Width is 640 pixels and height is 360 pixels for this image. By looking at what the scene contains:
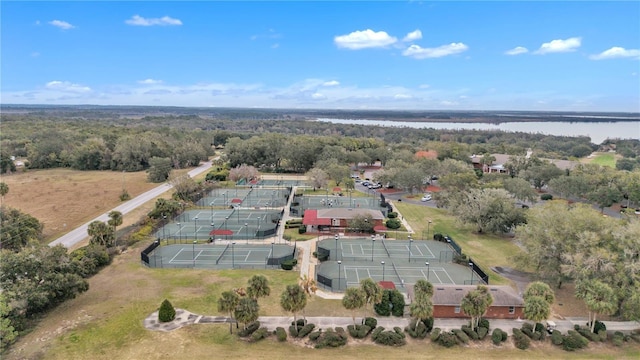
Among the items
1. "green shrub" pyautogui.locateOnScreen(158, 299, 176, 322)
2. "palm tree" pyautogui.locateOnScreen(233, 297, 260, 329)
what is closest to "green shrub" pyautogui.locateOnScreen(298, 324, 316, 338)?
"palm tree" pyautogui.locateOnScreen(233, 297, 260, 329)

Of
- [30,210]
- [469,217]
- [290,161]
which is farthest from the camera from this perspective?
[290,161]

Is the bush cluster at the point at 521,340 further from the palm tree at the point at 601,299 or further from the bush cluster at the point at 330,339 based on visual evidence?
the bush cluster at the point at 330,339

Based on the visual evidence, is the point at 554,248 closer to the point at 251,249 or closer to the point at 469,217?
the point at 469,217

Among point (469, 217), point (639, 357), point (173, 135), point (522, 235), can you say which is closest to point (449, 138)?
point (173, 135)

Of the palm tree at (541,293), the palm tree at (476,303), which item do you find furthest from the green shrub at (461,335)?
the palm tree at (541,293)

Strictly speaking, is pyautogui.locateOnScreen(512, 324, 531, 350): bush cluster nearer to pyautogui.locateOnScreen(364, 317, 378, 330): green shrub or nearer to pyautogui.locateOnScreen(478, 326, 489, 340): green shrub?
pyautogui.locateOnScreen(478, 326, 489, 340): green shrub

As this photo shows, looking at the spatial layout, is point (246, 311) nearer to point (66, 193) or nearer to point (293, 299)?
point (293, 299)

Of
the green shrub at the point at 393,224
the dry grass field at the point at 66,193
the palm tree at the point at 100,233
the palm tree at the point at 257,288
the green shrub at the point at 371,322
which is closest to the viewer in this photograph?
the palm tree at the point at 257,288
